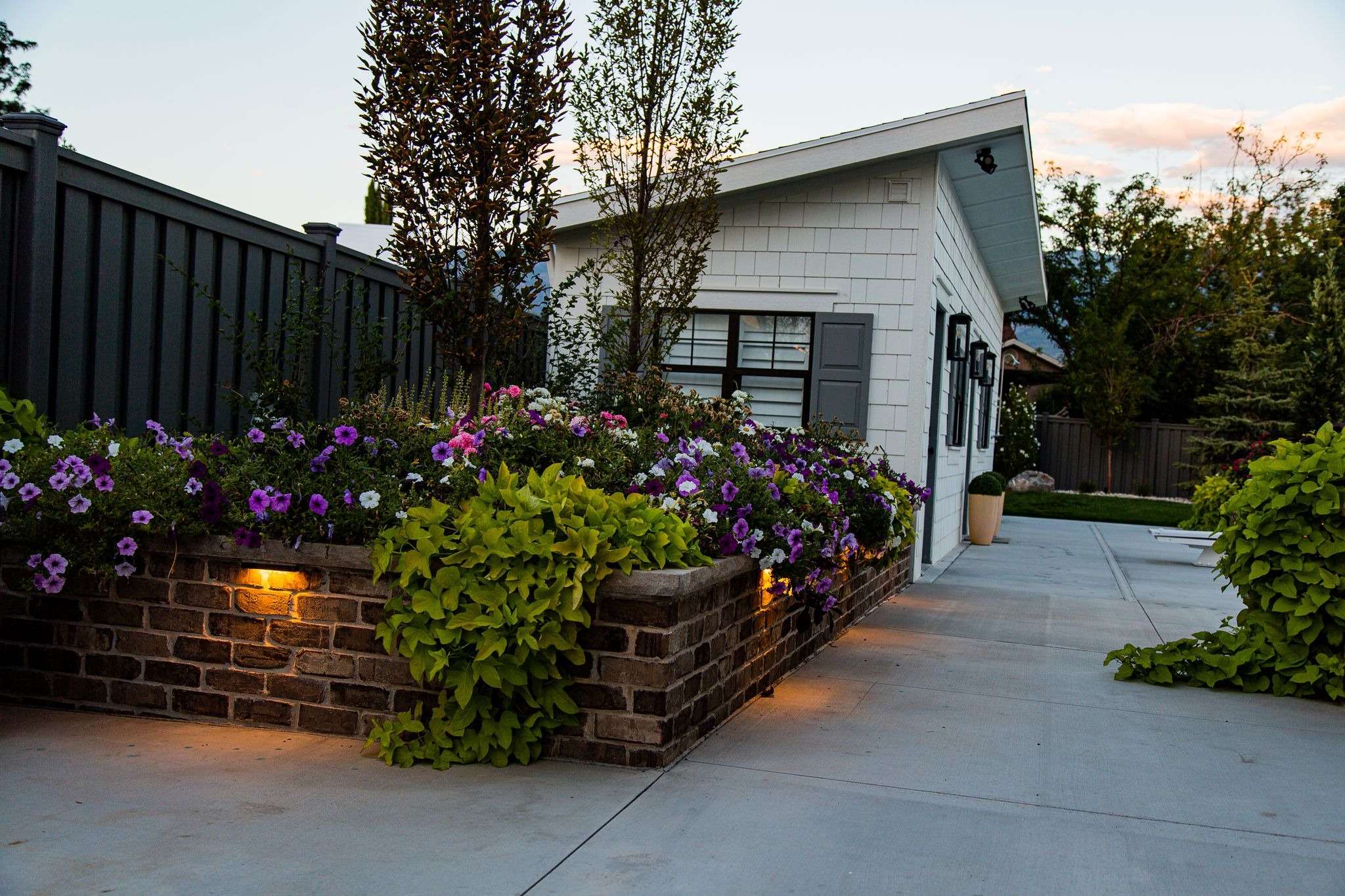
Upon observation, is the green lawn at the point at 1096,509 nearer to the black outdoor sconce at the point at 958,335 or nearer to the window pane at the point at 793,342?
the black outdoor sconce at the point at 958,335

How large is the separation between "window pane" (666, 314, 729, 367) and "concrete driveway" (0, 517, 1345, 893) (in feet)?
16.1

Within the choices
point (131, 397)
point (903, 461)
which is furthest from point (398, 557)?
point (903, 461)

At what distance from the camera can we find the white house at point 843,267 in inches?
360

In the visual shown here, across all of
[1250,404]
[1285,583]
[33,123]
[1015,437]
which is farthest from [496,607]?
[1250,404]

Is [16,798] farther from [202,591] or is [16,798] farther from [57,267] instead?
[57,267]

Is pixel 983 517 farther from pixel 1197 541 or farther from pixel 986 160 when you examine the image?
pixel 986 160

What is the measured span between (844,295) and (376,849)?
7206 mm

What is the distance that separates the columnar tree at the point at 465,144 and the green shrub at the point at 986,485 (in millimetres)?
9469

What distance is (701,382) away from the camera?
9867 millimetres

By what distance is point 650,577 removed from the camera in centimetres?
384

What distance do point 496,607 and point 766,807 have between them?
3.37ft

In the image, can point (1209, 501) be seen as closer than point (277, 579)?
No

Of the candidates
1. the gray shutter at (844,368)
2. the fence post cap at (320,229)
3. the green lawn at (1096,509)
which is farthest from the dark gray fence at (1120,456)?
the fence post cap at (320,229)

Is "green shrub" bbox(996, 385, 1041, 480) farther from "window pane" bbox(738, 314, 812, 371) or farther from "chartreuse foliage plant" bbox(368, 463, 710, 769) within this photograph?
"chartreuse foliage plant" bbox(368, 463, 710, 769)
